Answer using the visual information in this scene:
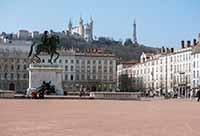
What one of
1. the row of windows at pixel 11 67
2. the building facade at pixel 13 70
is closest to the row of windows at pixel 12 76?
the building facade at pixel 13 70

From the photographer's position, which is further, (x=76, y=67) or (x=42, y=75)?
(x=76, y=67)

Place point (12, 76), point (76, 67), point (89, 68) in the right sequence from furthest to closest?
point (89, 68) < point (76, 67) < point (12, 76)

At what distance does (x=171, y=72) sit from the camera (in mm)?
113688

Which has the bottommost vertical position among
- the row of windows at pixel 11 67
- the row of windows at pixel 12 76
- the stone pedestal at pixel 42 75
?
the stone pedestal at pixel 42 75

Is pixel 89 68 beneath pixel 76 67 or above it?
beneath

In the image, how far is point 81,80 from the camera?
135750mm

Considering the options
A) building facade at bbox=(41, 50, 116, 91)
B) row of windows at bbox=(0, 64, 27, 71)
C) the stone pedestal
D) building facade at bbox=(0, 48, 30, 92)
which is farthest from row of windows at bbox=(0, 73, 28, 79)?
the stone pedestal

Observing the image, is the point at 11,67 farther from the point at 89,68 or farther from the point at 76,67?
the point at 89,68

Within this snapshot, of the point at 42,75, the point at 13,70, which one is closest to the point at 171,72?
the point at 13,70

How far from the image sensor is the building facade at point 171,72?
103 metres

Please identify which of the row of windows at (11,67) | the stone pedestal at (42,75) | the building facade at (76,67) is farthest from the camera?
the building facade at (76,67)

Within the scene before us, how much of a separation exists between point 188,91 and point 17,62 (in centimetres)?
5035

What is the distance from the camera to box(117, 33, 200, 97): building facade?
102625 mm

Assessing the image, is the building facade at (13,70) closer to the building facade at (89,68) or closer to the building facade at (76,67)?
the building facade at (76,67)
